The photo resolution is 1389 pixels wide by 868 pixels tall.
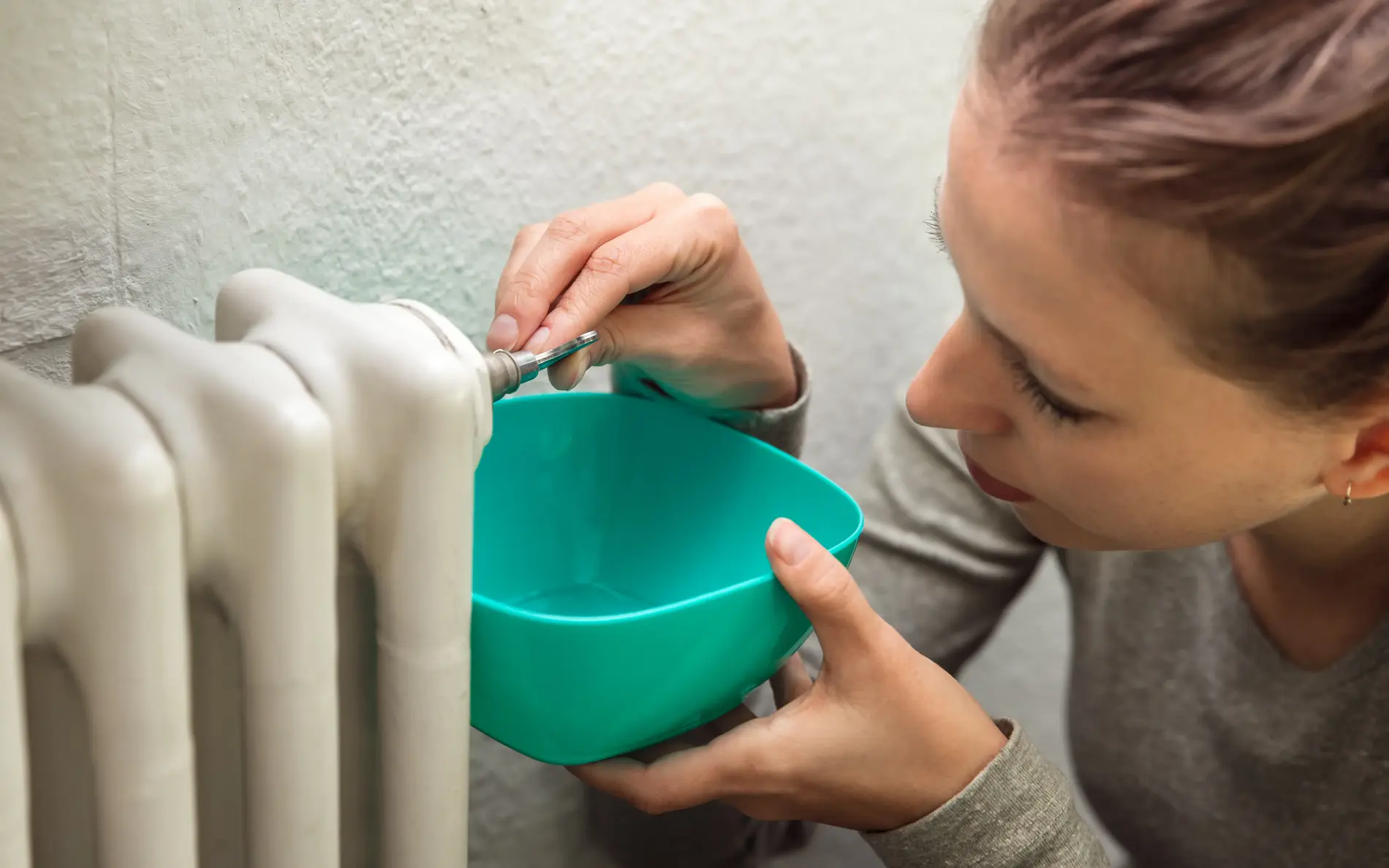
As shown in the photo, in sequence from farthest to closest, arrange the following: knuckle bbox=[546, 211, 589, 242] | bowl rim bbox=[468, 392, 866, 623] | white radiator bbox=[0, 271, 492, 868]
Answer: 1. knuckle bbox=[546, 211, 589, 242]
2. bowl rim bbox=[468, 392, 866, 623]
3. white radiator bbox=[0, 271, 492, 868]

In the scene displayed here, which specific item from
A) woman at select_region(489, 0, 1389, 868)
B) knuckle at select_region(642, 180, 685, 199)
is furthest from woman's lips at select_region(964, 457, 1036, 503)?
knuckle at select_region(642, 180, 685, 199)

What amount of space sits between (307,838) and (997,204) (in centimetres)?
38

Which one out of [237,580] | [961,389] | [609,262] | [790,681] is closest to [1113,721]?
[790,681]

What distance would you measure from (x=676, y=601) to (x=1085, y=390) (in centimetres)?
28

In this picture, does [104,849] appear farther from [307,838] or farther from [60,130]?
[60,130]

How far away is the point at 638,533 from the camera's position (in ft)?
2.35

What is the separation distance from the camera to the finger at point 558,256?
55 cm

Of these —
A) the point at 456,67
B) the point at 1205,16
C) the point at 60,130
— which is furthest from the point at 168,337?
the point at 1205,16

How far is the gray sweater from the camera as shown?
624 millimetres

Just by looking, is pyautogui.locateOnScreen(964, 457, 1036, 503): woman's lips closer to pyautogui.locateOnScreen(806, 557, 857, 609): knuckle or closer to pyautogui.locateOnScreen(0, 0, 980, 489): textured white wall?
pyautogui.locateOnScreen(806, 557, 857, 609): knuckle

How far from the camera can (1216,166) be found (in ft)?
1.37

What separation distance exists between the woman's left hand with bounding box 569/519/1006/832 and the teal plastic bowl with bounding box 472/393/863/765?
0.07 feet

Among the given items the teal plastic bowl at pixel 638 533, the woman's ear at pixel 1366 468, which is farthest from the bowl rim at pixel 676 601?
the woman's ear at pixel 1366 468

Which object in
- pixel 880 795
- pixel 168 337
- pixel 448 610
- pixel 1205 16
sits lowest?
pixel 880 795
